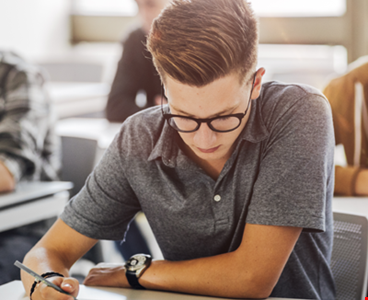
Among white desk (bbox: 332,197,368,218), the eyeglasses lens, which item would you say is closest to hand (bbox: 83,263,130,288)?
→ the eyeglasses lens

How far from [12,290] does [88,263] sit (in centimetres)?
93

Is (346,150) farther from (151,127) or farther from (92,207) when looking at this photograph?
(92,207)

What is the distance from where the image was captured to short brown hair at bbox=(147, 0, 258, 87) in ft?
2.83

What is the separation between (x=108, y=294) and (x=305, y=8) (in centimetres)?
381

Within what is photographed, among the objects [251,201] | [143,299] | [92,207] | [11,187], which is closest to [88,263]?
[11,187]

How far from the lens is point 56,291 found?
36.6 inches

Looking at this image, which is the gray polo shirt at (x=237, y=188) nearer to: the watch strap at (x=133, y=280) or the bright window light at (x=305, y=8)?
the watch strap at (x=133, y=280)

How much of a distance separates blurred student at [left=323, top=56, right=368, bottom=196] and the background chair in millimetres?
491

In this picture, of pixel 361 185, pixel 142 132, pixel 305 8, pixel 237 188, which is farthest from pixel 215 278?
pixel 305 8

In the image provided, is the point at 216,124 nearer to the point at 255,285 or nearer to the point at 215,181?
the point at 215,181

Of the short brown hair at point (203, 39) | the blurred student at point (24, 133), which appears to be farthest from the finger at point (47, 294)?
the blurred student at point (24, 133)

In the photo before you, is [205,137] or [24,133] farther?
[24,133]

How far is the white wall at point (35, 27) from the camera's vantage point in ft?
15.9

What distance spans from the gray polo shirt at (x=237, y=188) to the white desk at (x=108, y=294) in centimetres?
17
